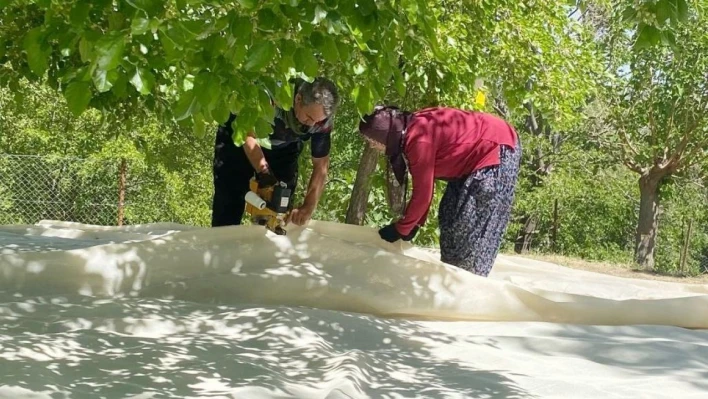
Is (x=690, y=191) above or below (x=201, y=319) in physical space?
above

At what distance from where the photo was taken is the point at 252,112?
1741mm

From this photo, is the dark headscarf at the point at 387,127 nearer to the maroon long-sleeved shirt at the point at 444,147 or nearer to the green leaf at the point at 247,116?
the maroon long-sleeved shirt at the point at 444,147

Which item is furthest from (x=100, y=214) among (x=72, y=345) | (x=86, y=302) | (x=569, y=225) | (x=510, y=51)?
(x=569, y=225)

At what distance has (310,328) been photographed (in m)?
2.78

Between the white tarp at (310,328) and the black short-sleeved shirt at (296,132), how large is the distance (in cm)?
41

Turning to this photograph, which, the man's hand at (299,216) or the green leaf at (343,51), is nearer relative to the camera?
the green leaf at (343,51)

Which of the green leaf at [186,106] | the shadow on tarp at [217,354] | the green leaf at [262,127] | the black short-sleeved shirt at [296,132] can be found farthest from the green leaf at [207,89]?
the black short-sleeved shirt at [296,132]

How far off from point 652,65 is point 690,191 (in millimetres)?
2491

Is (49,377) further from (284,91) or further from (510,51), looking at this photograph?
(510,51)

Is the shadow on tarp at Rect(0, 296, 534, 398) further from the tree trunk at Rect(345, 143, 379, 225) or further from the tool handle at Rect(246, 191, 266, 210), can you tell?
the tree trunk at Rect(345, 143, 379, 225)

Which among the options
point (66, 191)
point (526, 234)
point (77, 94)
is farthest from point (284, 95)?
point (526, 234)

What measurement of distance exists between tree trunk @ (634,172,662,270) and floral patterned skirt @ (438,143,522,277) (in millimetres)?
9887

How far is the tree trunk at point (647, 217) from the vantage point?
1287cm

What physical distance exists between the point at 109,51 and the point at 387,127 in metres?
2.02
